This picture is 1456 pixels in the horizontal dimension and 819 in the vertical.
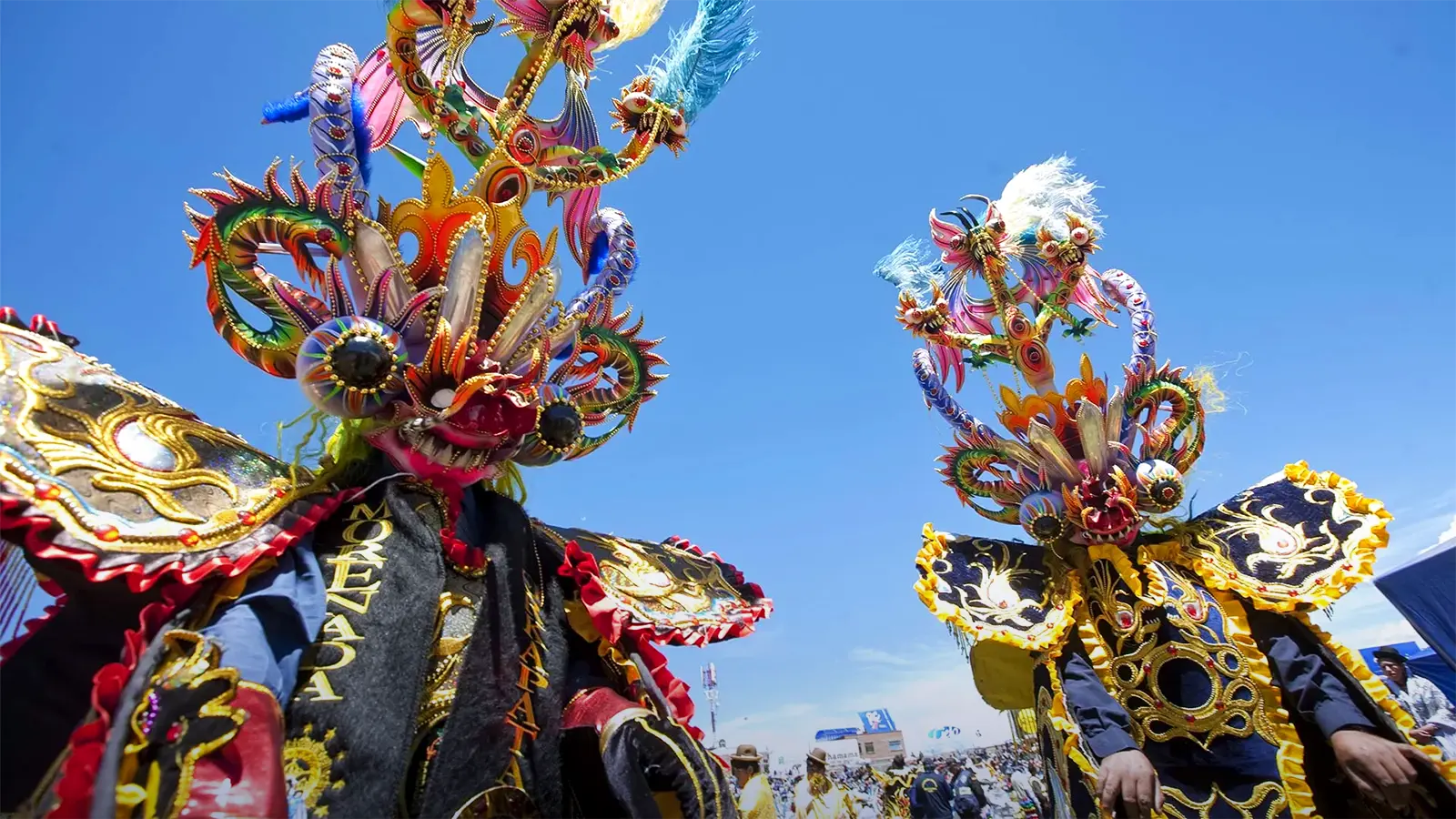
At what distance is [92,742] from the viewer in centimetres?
137

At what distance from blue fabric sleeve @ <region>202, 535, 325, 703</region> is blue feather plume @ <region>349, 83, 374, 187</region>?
1.23m

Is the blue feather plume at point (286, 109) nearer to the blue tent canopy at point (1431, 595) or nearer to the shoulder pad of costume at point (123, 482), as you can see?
the shoulder pad of costume at point (123, 482)

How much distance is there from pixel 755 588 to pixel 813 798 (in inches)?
219

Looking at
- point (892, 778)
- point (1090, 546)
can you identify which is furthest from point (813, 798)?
point (1090, 546)

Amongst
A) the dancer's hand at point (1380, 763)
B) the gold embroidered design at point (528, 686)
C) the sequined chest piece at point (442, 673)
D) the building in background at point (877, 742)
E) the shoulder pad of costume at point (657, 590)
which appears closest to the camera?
the sequined chest piece at point (442, 673)

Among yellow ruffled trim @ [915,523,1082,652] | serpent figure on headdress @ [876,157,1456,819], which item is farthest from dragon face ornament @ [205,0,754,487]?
serpent figure on headdress @ [876,157,1456,819]

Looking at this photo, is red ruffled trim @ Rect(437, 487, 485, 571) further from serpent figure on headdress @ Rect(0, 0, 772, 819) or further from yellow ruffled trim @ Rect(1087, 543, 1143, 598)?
yellow ruffled trim @ Rect(1087, 543, 1143, 598)

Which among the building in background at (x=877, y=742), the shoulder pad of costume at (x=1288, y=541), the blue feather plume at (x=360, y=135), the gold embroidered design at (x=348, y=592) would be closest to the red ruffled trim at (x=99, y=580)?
the gold embroidered design at (x=348, y=592)

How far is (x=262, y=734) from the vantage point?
153cm

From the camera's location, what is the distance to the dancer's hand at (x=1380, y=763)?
2824mm

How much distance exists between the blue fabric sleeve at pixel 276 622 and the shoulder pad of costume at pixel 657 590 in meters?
0.75

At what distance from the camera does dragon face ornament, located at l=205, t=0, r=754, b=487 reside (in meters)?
2.24

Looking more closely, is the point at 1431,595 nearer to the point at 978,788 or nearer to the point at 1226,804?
the point at 1226,804

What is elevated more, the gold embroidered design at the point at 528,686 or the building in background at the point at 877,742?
the building in background at the point at 877,742
